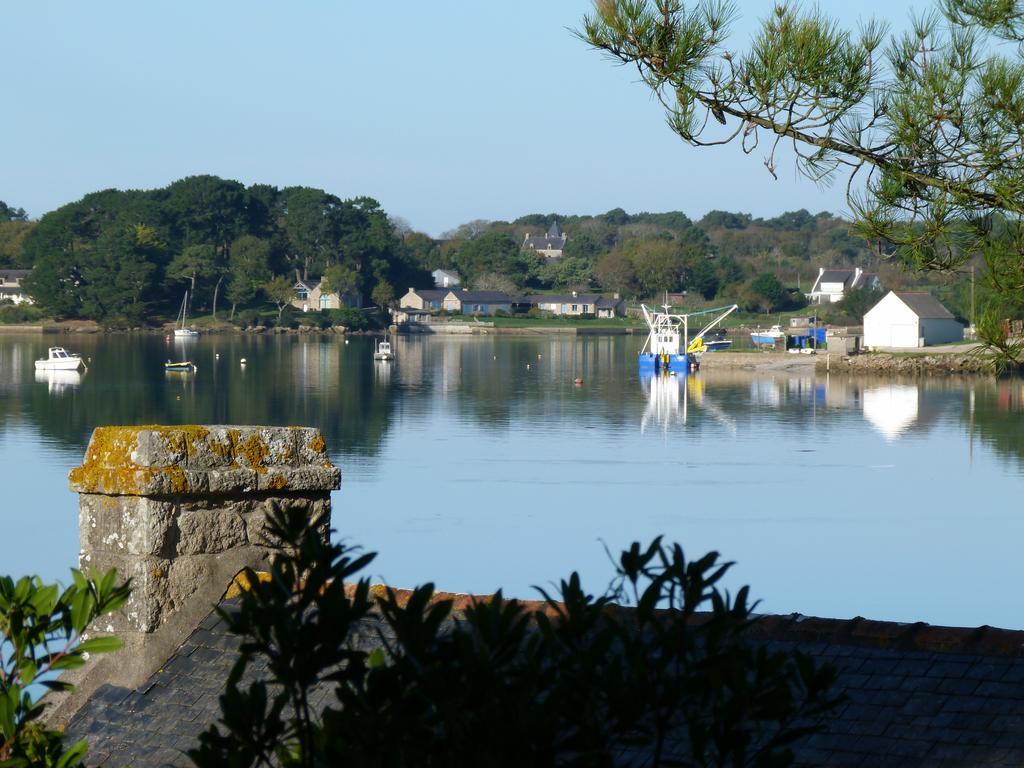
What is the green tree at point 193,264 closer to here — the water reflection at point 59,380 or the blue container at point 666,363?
the water reflection at point 59,380

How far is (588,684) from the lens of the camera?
2057mm

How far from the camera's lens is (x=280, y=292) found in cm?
10881

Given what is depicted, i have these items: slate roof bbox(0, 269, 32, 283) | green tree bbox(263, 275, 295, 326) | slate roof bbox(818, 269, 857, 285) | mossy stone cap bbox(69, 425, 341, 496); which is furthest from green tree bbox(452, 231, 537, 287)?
mossy stone cap bbox(69, 425, 341, 496)

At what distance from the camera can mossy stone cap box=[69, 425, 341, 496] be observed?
4391 millimetres

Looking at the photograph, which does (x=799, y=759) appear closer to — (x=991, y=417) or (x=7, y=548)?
(x=7, y=548)

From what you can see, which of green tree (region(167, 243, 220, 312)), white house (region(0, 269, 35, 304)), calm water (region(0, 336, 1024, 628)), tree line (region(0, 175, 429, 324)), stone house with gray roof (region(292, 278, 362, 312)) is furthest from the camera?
white house (region(0, 269, 35, 304))

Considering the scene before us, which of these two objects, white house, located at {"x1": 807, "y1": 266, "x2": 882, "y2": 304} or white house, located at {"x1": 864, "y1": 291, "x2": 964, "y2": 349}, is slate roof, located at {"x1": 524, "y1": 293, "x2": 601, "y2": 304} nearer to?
white house, located at {"x1": 807, "y1": 266, "x2": 882, "y2": 304}

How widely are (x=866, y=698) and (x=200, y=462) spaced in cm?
226

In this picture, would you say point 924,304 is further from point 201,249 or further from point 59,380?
point 201,249

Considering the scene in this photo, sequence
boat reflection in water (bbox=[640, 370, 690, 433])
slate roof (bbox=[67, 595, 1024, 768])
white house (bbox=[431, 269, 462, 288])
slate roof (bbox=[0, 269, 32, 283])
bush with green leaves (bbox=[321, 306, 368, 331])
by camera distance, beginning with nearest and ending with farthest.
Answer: slate roof (bbox=[67, 595, 1024, 768]) → boat reflection in water (bbox=[640, 370, 690, 433]) → bush with green leaves (bbox=[321, 306, 368, 331]) → slate roof (bbox=[0, 269, 32, 283]) → white house (bbox=[431, 269, 462, 288])

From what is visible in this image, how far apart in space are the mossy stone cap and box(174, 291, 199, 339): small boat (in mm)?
88030

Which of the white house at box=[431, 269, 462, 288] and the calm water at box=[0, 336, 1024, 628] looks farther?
the white house at box=[431, 269, 462, 288]

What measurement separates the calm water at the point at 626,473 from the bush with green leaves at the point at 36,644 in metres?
0.71

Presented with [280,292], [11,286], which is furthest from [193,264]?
[11,286]
